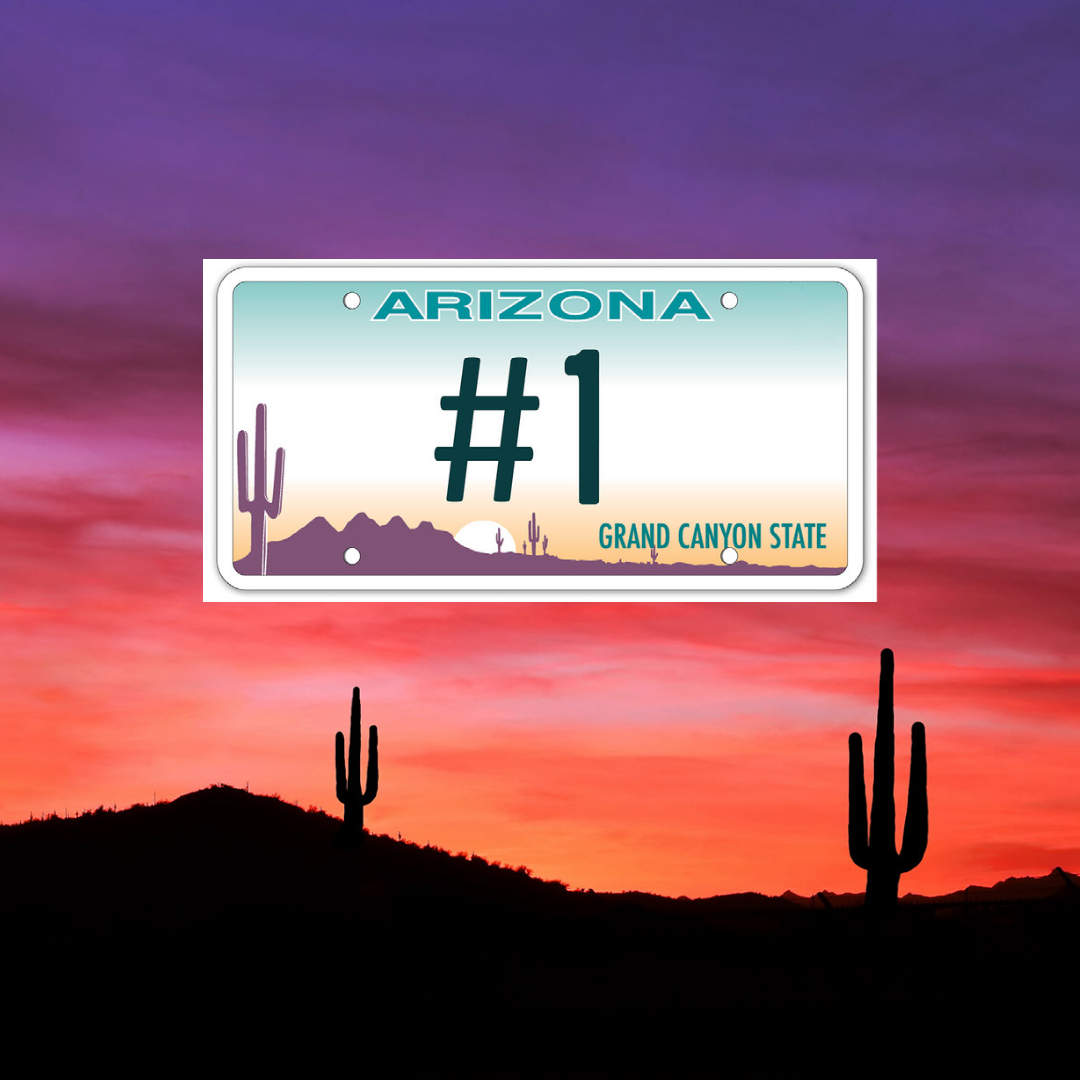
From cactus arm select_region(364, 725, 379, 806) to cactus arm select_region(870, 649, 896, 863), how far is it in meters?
9.02

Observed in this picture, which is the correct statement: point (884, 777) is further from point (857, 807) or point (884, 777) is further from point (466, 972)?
point (466, 972)

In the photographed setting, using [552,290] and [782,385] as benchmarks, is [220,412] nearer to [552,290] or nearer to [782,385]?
[552,290]

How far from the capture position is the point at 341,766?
2488 centimetres

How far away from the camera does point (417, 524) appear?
7.15 m

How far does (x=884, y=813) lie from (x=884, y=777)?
582 millimetres

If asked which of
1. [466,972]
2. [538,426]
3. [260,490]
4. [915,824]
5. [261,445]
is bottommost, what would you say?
[466,972]

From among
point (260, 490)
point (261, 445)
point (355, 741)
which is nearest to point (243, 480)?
point (260, 490)

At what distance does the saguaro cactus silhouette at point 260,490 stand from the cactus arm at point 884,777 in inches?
512

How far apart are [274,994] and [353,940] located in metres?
2.86

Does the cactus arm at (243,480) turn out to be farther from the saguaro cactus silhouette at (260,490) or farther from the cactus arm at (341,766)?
the cactus arm at (341,766)

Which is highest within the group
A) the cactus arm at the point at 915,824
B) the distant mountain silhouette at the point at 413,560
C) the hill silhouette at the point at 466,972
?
the distant mountain silhouette at the point at 413,560

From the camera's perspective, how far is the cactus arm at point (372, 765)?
2416 cm

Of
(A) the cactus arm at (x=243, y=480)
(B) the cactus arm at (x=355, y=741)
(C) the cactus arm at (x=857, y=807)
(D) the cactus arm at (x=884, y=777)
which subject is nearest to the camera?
(A) the cactus arm at (x=243, y=480)

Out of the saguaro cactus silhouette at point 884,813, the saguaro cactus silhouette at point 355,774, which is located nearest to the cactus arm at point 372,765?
the saguaro cactus silhouette at point 355,774
